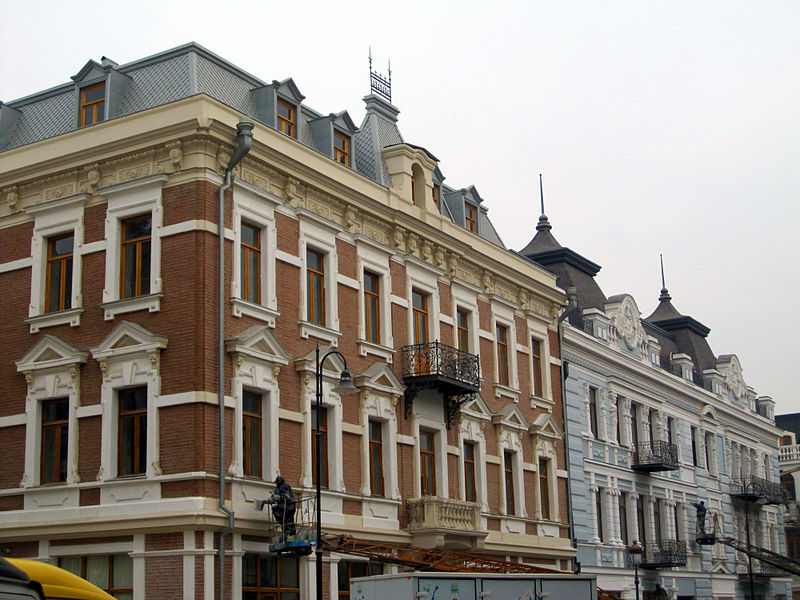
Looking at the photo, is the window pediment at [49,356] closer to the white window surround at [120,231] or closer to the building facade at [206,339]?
the building facade at [206,339]

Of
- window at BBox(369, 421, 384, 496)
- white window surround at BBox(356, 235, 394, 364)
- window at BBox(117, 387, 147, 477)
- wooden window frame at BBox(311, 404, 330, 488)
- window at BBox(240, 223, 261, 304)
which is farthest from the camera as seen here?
white window surround at BBox(356, 235, 394, 364)

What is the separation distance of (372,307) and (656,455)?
62.4 feet

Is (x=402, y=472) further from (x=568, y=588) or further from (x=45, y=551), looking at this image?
(x=45, y=551)

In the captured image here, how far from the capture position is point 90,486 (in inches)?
934

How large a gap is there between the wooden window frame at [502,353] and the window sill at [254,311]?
35.9ft

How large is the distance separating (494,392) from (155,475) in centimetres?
1347

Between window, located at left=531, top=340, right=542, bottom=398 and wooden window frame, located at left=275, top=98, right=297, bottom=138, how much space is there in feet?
41.8

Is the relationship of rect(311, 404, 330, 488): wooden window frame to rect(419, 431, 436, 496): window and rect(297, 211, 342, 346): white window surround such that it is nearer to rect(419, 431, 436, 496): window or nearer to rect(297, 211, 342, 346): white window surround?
rect(297, 211, 342, 346): white window surround

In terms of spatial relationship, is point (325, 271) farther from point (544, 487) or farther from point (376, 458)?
point (544, 487)

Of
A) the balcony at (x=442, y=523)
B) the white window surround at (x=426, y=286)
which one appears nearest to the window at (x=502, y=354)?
the white window surround at (x=426, y=286)

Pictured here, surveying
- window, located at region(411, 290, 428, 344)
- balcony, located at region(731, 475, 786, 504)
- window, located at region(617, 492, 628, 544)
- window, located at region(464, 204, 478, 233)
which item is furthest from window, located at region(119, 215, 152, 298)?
balcony, located at region(731, 475, 786, 504)

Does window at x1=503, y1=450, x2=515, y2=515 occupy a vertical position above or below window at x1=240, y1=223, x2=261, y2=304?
below

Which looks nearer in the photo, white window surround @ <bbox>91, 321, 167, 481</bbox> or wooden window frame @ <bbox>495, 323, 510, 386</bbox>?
white window surround @ <bbox>91, 321, 167, 481</bbox>

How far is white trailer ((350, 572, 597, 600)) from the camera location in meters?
20.0
